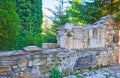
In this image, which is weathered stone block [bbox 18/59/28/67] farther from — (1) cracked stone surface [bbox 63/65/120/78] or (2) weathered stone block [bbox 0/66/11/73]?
(1) cracked stone surface [bbox 63/65/120/78]

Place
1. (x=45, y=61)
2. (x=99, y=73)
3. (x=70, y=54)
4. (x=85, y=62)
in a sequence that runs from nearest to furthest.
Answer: (x=45, y=61), (x=70, y=54), (x=99, y=73), (x=85, y=62)

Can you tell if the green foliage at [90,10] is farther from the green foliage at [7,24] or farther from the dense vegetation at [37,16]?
the green foliage at [7,24]

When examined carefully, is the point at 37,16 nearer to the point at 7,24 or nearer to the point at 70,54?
the point at 7,24

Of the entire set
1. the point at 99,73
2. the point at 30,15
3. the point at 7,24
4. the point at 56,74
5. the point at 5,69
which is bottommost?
the point at 99,73

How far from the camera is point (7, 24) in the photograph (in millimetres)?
6176

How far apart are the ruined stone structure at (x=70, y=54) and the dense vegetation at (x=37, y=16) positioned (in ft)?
2.77

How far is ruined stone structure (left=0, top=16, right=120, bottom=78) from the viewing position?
4.52 m

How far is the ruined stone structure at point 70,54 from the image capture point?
4523 mm

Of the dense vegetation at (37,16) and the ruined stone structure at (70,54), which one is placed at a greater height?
the dense vegetation at (37,16)

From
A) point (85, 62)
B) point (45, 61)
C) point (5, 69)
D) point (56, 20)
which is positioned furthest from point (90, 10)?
point (5, 69)

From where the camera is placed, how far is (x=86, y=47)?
6.04m

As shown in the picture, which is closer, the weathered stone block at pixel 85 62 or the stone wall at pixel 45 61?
the stone wall at pixel 45 61

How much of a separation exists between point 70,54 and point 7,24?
7.07 feet

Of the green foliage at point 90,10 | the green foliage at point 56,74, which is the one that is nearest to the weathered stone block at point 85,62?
the green foliage at point 56,74
